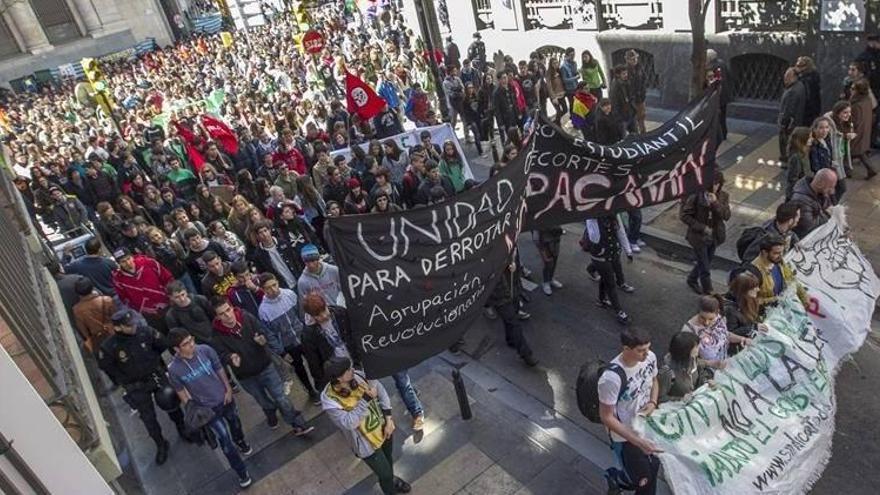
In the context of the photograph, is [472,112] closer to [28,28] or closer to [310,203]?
[310,203]

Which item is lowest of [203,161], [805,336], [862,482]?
[862,482]

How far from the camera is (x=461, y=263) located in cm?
494

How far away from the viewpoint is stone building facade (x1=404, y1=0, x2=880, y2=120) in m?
10.6

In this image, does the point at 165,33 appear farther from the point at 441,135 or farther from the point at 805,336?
the point at 805,336

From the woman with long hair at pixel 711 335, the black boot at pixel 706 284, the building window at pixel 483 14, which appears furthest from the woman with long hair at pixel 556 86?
the woman with long hair at pixel 711 335

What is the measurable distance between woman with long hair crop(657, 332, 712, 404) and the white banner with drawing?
20cm

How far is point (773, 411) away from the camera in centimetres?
468

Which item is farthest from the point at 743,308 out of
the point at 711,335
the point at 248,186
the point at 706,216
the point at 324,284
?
the point at 248,186

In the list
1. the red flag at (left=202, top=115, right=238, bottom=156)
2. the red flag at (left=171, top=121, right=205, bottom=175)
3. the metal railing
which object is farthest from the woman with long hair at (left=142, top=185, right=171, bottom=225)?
the metal railing

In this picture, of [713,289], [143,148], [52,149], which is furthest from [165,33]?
[713,289]

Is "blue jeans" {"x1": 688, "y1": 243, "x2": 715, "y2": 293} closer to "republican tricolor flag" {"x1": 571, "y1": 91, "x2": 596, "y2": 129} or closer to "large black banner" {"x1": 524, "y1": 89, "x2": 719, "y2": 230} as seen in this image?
"large black banner" {"x1": 524, "y1": 89, "x2": 719, "y2": 230}

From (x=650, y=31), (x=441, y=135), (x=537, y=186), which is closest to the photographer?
(x=537, y=186)

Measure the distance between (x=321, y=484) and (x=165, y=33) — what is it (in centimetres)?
4831

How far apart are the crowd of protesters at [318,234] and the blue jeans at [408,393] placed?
2 cm
